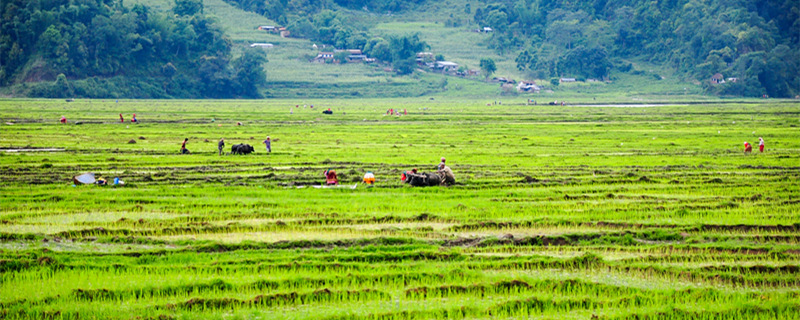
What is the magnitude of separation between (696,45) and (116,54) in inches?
4463

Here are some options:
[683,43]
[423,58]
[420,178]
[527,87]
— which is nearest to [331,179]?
[420,178]

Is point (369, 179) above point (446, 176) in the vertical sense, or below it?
below

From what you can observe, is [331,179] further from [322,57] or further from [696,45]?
[696,45]

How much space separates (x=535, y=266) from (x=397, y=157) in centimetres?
2262

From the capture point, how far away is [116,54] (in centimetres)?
14100

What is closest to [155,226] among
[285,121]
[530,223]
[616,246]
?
[530,223]

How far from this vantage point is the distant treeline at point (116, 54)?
133 m

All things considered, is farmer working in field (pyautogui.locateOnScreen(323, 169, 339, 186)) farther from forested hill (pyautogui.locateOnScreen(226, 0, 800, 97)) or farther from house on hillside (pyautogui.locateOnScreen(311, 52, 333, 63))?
house on hillside (pyautogui.locateOnScreen(311, 52, 333, 63))

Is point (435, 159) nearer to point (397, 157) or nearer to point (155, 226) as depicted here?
point (397, 157)

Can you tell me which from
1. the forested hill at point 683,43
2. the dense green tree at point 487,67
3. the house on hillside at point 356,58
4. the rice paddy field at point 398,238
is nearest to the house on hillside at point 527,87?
the dense green tree at point 487,67

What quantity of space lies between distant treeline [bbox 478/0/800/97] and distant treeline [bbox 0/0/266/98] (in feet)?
213

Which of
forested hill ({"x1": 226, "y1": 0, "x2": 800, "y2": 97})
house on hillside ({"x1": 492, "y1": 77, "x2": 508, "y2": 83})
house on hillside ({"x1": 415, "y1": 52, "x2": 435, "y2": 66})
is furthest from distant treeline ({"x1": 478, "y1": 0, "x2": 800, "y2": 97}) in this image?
house on hillside ({"x1": 415, "y1": 52, "x2": 435, "y2": 66})

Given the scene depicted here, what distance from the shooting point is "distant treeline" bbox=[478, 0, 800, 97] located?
151 m

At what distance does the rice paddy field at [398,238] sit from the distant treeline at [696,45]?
124431 millimetres
